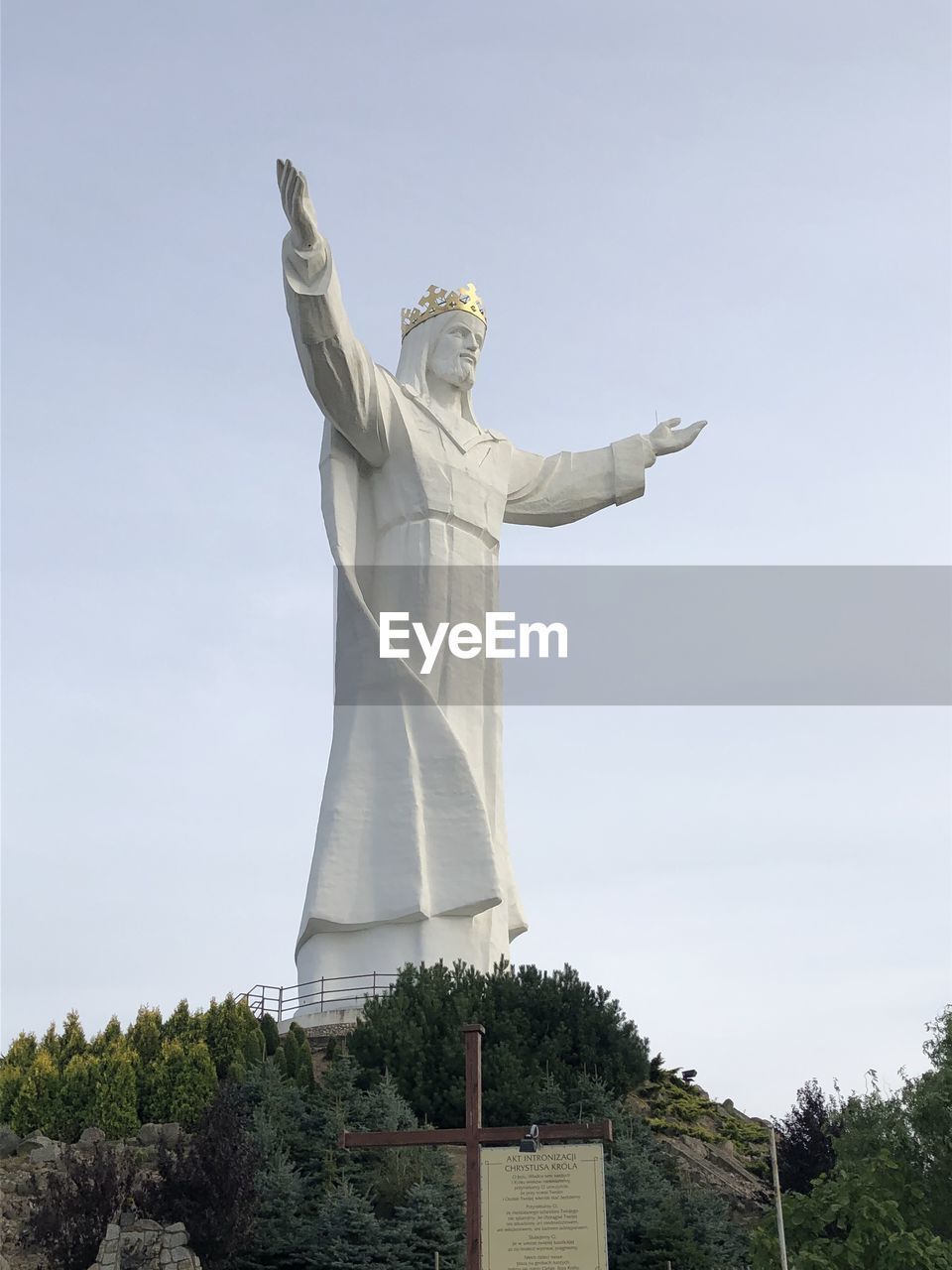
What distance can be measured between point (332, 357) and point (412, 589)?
9.70 feet

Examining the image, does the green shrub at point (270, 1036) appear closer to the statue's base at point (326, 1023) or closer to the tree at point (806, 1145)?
the statue's base at point (326, 1023)

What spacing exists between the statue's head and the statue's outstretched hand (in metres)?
2.57

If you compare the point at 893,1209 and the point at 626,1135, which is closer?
the point at 893,1209

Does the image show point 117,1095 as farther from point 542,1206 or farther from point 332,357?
point 332,357

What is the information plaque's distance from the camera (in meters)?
8.71

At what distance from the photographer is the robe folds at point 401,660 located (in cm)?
1816

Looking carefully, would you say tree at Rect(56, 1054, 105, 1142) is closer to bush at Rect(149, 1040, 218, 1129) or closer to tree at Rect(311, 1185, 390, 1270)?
bush at Rect(149, 1040, 218, 1129)

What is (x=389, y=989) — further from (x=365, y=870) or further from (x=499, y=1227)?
(x=499, y=1227)

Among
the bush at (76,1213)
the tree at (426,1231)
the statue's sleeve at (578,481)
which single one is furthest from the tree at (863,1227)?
the statue's sleeve at (578,481)

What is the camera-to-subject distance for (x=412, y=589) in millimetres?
19562

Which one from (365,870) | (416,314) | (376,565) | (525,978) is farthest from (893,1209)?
(416,314)

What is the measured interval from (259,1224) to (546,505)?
10.8 m

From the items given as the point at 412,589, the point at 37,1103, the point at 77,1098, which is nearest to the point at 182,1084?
the point at 77,1098

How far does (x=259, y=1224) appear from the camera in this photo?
42.7 feet
